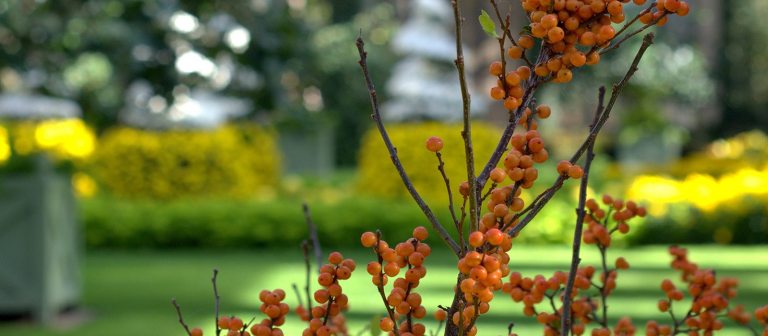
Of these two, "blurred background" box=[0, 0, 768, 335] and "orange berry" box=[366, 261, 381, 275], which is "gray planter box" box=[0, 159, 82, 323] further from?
"orange berry" box=[366, 261, 381, 275]

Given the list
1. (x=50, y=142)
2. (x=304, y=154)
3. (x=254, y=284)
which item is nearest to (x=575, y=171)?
(x=50, y=142)

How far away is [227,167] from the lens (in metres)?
10.6

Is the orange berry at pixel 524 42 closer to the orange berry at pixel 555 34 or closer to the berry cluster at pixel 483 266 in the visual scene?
the orange berry at pixel 555 34

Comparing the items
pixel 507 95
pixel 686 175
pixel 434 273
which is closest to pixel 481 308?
pixel 507 95

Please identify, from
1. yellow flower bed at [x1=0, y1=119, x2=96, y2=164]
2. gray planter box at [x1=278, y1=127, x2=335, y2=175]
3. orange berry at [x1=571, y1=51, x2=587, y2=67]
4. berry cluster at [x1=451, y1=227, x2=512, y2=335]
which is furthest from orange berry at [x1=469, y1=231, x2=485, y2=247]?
gray planter box at [x1=278, y1=127, x2=335, y2=175]

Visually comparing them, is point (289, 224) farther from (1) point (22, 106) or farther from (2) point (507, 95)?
(1) point (22, 106)

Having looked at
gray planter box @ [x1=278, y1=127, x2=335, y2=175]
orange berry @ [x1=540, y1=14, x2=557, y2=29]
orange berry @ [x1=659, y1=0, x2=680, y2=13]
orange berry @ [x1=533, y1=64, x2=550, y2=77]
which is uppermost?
gray planter box @ [x1=278, y1=127, x2=335, y2=175]

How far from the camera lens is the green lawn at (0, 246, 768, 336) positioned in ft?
18.0

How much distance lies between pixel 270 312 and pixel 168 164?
9428mm

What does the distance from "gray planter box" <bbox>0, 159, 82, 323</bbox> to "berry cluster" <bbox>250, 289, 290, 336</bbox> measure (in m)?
4.78

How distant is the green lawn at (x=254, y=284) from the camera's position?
18.0 feet

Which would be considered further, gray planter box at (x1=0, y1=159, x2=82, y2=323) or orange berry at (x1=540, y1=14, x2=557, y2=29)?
gray planter box at (x1=0, y1=159, x2=82, y2=323)

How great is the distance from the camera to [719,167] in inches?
556

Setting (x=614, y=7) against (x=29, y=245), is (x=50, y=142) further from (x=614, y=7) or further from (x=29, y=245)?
(x=614, y=7)
